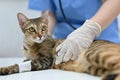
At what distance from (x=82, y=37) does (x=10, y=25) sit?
113cm

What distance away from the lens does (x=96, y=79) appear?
3.09 feet

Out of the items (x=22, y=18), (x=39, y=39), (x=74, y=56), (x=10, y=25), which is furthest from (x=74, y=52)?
(x=10, y=25)

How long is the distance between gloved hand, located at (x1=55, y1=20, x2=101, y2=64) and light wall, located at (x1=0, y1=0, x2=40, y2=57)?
3.47 feet

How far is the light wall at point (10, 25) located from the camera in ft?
7.11

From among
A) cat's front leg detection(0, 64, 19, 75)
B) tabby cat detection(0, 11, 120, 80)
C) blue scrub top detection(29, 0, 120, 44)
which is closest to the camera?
tabby cat detection(0, 11, 120, 80)

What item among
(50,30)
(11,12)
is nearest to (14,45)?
(11,12)

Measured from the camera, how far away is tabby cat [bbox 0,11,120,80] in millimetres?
896

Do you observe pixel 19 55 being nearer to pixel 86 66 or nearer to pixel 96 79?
pixel 86 66

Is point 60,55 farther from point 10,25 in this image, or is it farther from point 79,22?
point 10,25

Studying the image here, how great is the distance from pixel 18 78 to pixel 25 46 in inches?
16.6

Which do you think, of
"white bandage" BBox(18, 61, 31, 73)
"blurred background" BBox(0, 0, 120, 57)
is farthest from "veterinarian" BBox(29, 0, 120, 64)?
"blurred background" BBox(0, 0, 120, 57)

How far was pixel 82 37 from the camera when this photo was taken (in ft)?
3.87

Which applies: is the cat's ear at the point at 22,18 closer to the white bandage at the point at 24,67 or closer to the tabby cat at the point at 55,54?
the tabby cat at the point at 55,54

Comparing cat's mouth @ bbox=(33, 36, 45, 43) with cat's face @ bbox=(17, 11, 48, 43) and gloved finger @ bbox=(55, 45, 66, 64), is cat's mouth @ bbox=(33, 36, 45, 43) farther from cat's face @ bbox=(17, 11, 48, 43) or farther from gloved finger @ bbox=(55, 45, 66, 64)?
gloved finger @ bbox=(55, 45, 66, 64)
